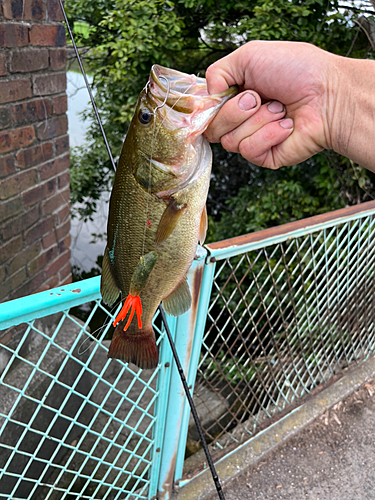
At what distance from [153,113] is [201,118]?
0.42ft

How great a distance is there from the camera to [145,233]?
1.15 m

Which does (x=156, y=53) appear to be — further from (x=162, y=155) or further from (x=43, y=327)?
(x=162, y=155)

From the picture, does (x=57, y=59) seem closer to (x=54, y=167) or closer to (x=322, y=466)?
(x=54, y=167)

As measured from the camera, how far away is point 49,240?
111 inches

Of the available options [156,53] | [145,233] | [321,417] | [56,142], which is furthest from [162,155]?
[156,53]

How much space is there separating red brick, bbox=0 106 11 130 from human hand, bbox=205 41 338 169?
1395 mm

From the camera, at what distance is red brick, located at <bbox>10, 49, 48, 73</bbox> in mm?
2215

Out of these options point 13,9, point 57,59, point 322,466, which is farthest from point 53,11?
point 322,466

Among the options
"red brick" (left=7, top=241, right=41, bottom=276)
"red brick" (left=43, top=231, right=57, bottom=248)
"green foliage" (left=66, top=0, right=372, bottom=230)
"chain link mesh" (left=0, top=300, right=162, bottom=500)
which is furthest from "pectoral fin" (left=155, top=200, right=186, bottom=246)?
"green foliage" (left=66, top=0, right=372, bottom=230)

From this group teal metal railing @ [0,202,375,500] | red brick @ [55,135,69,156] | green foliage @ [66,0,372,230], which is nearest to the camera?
teal metal railing @ [0,202,375,500]

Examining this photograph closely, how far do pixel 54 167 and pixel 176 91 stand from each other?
186 cm

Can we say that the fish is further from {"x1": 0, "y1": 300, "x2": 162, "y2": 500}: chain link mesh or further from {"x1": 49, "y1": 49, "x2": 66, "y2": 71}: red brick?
{"x1": 49, "y1": 49, "x2": 66, "y2": 71}: red brick

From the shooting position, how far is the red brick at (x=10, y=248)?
2.33 metres

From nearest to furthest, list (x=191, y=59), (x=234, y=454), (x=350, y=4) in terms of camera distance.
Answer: (x=234, y=454) → (x=350, y=4) → (x=191, y=59)
